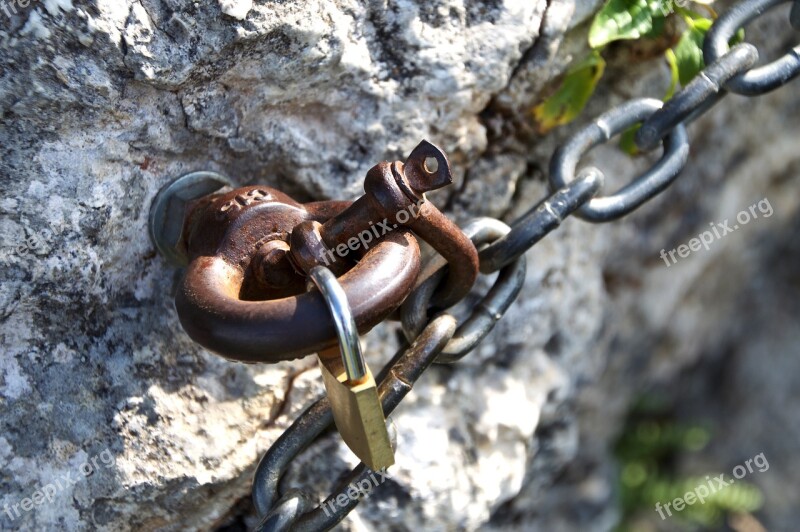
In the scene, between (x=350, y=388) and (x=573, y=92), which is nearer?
(x=350, y=388)

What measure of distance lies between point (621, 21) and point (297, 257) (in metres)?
0.83

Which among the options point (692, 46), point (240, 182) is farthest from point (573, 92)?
point (240, 182)

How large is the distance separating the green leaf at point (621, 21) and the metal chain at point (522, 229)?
5.6 inches

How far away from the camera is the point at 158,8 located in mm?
1140

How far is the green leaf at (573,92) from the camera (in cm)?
153

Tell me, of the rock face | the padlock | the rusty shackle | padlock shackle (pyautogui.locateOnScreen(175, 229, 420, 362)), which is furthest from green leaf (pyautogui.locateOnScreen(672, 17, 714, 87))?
the padlock

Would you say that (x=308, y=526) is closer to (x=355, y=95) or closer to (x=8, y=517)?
(x=8, y=517)

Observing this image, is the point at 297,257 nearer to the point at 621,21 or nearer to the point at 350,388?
the point at 350,388

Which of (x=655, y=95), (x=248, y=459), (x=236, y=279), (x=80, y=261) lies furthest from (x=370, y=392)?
(x=655, y=95)

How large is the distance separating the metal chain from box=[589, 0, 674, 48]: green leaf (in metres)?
0.14

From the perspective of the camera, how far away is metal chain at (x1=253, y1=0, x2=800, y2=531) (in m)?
1.19

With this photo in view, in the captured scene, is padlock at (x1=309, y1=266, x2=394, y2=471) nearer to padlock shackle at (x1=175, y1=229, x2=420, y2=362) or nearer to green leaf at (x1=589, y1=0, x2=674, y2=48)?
padlock shackle at (x1=175, y1=229, x2=420, y2=362)

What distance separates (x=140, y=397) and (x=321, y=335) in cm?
49

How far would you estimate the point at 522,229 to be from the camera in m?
1.26
